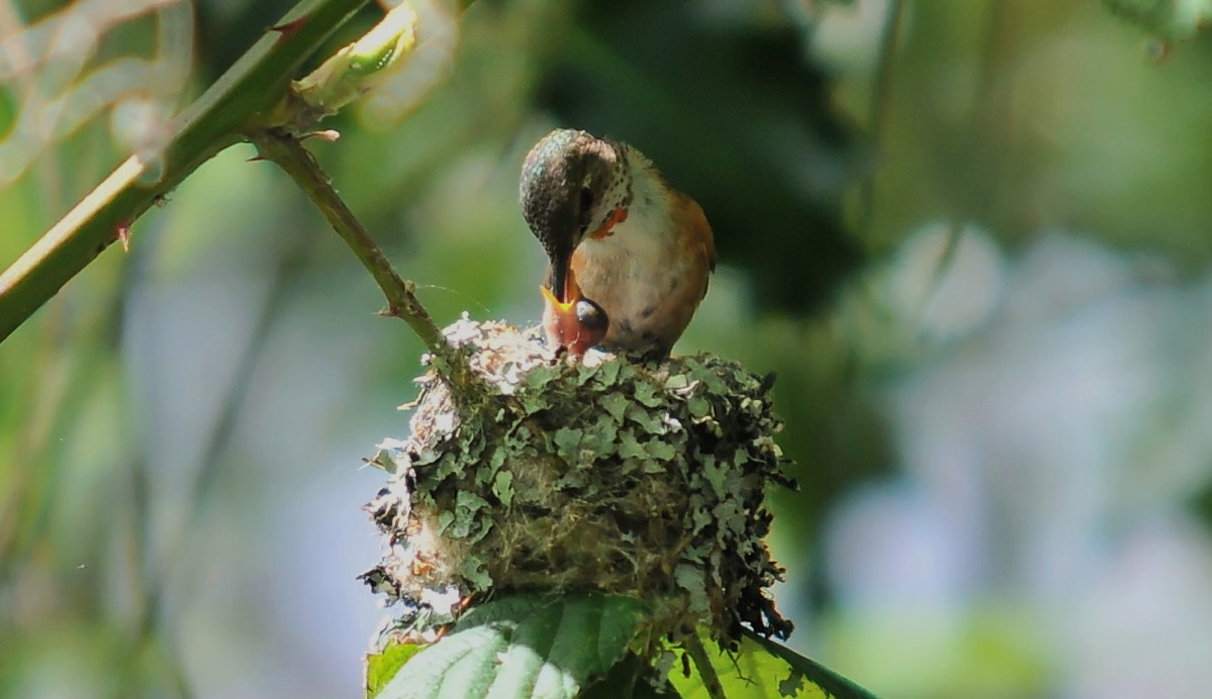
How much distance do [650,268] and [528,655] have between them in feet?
6.19

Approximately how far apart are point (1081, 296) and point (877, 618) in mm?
1425

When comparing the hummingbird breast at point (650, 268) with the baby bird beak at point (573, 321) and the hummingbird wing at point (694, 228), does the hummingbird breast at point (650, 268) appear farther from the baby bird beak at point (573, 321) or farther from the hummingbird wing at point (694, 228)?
the baby bird beak at point (573, 321)

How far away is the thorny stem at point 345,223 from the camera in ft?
5.91

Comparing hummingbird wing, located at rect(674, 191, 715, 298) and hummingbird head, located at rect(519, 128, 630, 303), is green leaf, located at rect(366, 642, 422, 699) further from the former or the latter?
hummingbird wing, located at rect(674, 191, 715, 298)

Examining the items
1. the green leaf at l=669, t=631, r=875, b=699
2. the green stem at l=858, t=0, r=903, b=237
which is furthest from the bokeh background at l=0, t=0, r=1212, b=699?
the green leaf at l=669, t=631, r=875, b=699

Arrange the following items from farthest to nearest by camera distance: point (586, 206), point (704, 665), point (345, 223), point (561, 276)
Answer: point (586, 206) → point (561, 276) → point (704, 665) → point (345, 223)

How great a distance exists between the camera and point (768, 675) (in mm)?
2818

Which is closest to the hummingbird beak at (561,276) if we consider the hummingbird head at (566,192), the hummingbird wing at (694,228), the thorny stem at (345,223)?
the hummingbird head at (566,192)

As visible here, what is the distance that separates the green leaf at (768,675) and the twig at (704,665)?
0.18ft

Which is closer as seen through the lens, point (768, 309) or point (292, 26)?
point (292, 26)

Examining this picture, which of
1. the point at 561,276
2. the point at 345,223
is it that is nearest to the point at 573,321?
the point at 561,276

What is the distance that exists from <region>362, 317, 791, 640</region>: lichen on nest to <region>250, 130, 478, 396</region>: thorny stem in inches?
17.7

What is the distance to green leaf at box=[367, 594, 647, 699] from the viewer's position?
6.97 ft

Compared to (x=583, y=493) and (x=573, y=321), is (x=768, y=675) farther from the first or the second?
(x=573, y=321)
